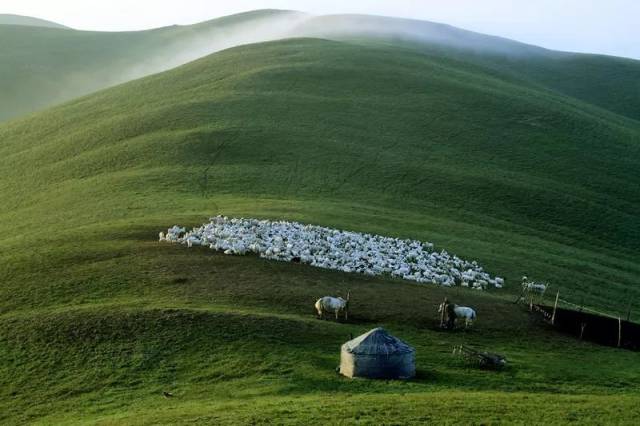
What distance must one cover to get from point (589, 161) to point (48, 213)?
168ft

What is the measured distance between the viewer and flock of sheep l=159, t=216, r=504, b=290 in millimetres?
38812

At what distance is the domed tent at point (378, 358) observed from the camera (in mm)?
25375

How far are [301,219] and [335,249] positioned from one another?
793 centimetres

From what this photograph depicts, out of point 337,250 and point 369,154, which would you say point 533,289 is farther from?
point 369,154

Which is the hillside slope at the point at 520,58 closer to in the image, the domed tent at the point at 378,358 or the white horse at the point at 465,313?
the white horse at the point at 465,313

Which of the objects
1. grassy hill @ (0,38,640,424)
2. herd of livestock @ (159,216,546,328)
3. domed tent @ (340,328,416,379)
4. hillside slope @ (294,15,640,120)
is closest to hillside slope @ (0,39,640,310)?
grassy hill @ (0,38,640,424)

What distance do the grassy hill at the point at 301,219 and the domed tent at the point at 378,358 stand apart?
63 cm

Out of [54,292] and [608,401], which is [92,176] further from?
[608,401]

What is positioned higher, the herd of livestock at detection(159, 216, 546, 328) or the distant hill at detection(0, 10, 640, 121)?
the distant hill at detection(0, 10, 640, 121)

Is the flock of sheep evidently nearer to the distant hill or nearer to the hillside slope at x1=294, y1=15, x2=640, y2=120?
the distant hill

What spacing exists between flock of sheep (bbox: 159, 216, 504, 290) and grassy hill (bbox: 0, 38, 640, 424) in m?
→ 1.41

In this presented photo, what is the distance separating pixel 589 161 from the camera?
252 feet

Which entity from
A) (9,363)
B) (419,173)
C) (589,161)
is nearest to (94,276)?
(9,363)

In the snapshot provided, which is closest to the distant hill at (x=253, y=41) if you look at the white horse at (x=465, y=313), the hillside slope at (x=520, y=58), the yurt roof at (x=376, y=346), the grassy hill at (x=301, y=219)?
the hillside slope at (x=520, y=58)
